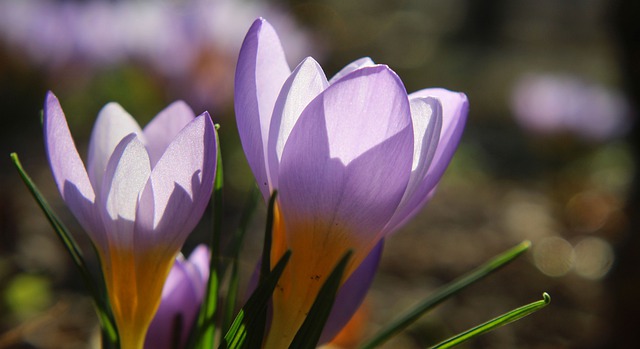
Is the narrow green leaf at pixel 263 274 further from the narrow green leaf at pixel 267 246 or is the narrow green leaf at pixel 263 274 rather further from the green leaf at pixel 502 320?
the green leaf at pixel 502 320

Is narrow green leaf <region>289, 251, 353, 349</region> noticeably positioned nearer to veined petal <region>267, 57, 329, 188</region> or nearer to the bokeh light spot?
veined petal <region>267, 57, 329, 188</region>

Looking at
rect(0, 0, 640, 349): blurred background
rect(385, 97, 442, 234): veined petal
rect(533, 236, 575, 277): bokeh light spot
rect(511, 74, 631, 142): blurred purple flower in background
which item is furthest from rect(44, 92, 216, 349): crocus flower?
rect(511, 74, 631, 142): blurred purple flower in background

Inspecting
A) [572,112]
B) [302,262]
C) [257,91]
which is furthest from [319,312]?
[572,112]

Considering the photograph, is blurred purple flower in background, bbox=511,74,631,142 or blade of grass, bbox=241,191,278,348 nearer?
blade of grass, bbox=241,191,278,348

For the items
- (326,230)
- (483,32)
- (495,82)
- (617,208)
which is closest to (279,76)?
(326,230)

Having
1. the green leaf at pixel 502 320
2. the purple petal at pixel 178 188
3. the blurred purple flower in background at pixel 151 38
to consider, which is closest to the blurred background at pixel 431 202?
the blurred purple flower in background at pixel 151 38

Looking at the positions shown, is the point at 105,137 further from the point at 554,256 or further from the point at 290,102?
the point at 554,256
